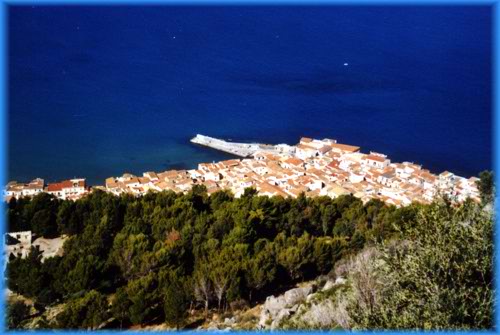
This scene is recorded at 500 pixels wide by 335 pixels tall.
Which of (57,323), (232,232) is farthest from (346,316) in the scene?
(232,232)

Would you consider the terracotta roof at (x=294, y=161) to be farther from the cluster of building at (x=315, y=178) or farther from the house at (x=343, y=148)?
the house at (x=343, y=148)

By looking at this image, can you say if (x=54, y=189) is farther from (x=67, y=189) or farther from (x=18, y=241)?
(x=18, y=241)

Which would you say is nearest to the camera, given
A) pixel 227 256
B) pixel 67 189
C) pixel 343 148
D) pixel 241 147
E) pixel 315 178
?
pixel 227 256

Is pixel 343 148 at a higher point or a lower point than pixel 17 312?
higher

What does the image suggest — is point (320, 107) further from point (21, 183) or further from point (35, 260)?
point (35, 260)

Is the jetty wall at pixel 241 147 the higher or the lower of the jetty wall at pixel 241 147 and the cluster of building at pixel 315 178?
the higher

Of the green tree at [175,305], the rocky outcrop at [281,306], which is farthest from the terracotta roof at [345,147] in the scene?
the green tree at [175,305]

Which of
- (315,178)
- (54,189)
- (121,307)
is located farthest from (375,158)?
(121,307)
